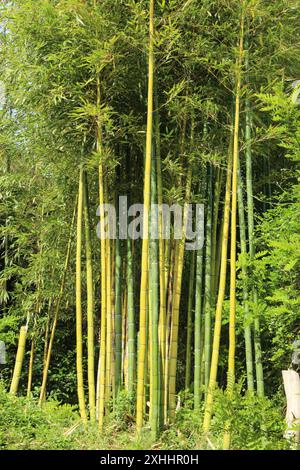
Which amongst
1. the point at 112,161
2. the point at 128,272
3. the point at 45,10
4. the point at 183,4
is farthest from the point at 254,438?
the point at 45,10

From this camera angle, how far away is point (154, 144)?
4551mm

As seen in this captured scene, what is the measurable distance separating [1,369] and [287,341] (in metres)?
3.40

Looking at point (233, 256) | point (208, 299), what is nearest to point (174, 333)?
point (208, 299)

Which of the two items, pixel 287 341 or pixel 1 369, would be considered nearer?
pixel 287 341

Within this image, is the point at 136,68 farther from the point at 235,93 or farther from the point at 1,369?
the point at 1,369

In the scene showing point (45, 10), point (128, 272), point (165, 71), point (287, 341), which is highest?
point (45, 10)

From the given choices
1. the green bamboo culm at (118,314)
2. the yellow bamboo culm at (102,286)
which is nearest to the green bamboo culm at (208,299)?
the green bamboo culm at (118,314)

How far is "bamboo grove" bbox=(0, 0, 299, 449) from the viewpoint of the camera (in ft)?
14.1

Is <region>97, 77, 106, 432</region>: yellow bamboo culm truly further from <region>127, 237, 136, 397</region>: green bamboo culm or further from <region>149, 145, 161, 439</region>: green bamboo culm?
<region>149, 145, 161, 439</region>: green bamboo culm

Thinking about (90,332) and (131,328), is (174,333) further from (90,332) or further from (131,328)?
(90,332)

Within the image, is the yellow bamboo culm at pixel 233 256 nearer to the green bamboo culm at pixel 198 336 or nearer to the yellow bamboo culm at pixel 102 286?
the green bamboo culm at pixel 198 336

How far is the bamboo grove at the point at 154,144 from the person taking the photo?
431 centimetres

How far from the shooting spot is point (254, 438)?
3.47 metres

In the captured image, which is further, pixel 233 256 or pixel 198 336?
pixel 198 336
